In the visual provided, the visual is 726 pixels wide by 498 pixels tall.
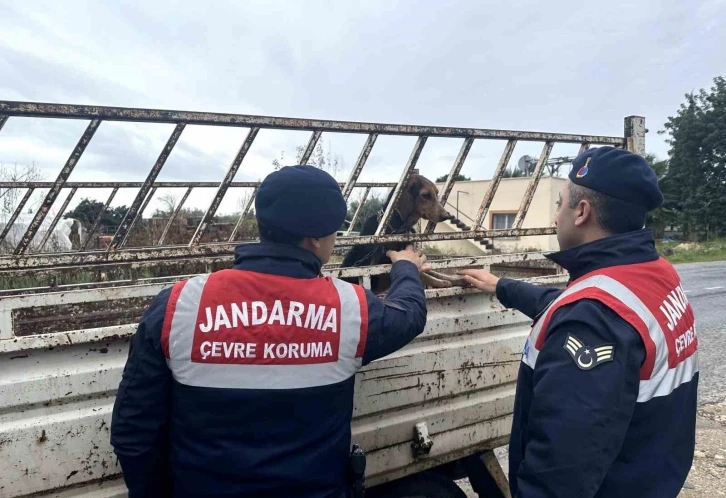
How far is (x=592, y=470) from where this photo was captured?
119 centimetres

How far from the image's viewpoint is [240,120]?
1.97 metres

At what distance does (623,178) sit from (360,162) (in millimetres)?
1176

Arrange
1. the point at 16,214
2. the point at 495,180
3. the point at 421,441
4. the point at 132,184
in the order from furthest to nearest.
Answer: the point at 132,184 < the point at 16,214 < the point at 495,180 < the point at 421,441

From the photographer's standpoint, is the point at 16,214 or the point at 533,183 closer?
the point at 533,183

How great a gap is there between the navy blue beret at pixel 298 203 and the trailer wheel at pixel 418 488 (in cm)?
131

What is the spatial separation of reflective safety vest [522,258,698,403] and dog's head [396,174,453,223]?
1.38m

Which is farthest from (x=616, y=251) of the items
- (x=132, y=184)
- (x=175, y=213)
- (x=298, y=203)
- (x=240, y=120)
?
(x=132, y=184)

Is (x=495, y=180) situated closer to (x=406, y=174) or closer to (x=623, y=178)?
(x=406, y=174)

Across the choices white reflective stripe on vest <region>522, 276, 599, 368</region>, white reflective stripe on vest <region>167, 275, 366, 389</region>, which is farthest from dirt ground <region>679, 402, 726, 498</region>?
white reflective stripe on vest <region>167, 275, 366, 389</region>

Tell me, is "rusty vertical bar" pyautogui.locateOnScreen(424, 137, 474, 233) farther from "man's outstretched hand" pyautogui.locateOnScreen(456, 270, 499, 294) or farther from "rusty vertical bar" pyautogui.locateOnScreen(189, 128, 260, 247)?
"rusty vertical bar" pyautogui.locateOnScreen(189, 128, 260, 247)

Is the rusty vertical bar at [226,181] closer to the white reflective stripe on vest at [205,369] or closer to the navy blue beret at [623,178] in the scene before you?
the white reflective stripe on vest at [205,369]

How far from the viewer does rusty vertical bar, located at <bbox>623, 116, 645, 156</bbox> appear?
2832mm

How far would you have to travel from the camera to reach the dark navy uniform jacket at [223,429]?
4.37 feet

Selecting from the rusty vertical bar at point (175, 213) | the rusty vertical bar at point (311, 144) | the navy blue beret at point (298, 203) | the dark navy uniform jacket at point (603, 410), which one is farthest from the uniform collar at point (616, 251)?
the rusty vertical bar at point (175, 213)
